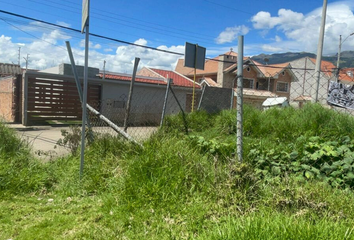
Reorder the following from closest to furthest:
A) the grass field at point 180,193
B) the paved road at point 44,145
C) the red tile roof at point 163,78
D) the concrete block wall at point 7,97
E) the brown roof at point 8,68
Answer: the grass field at point 180,193 → the paved road at point 44,145 → the concrete block wall at point 7,97 → the brown roof at point 8,68 → the red tile roof at point 163,78

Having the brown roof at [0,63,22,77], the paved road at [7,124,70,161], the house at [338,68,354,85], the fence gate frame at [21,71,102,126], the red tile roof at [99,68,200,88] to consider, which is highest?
the red tile roof at [99,68,200,88]

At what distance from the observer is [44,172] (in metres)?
4.06

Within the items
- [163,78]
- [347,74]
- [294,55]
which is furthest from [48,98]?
[294,55]

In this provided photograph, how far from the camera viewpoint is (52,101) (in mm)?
15867

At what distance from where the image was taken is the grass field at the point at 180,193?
8.07 ft

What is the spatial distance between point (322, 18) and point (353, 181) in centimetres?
1165

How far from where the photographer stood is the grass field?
2459mm

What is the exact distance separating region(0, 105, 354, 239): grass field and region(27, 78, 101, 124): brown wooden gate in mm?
11385

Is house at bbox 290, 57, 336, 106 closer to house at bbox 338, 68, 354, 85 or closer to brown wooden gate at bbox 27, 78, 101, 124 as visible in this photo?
house at bbox 338, 68, 354, 85

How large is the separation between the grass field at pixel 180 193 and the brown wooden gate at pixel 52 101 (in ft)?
37.4

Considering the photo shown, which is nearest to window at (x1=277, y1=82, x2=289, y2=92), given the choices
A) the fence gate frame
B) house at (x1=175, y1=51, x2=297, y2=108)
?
house at (x1=175, y1=51, x2=297, y2=108)

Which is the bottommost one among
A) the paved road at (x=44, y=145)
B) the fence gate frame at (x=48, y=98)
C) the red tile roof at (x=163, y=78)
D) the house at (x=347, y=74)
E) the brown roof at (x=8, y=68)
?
the paved road at (x=44, y=145)

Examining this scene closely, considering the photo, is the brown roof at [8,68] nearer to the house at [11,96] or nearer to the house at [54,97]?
the house at [11,96]

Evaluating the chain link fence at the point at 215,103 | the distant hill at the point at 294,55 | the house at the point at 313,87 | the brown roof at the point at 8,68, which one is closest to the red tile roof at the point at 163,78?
the brown roof at the point at 8,68
